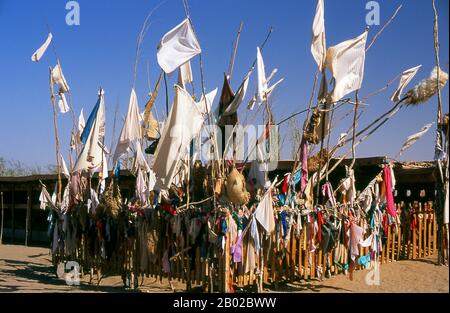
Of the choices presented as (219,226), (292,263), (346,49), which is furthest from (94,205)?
(346,49)

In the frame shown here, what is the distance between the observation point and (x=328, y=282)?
8.12 meters

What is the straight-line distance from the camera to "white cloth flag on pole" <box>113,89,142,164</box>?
26.7ft

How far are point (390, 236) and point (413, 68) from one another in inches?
146

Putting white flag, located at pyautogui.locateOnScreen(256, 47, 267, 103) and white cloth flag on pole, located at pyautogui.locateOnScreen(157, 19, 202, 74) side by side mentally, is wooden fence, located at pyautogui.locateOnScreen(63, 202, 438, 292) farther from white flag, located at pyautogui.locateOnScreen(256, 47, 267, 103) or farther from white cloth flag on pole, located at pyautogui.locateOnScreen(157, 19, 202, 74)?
white cloth flag on pole, located at pyautogui.locateOnScreen(157, 19, 202, 74)

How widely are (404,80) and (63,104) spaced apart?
7.12 m

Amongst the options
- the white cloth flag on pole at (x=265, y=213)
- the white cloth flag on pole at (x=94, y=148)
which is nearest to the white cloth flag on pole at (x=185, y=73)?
the white cloth flag on pole at (x=94, y=148)

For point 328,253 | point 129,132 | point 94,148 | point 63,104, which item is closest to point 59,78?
point 63,104

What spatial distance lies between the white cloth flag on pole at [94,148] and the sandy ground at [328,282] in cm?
218

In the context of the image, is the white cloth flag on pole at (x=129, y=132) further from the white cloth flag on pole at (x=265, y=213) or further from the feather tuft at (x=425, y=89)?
the feather tuft at (x=425, y=89)

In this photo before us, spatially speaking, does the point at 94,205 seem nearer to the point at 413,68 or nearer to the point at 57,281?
the point at 57,281

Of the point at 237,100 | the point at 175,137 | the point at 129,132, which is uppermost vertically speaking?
the point at 237,100

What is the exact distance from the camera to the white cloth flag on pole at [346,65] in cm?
717

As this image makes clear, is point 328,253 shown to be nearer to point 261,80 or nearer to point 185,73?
point 261,80

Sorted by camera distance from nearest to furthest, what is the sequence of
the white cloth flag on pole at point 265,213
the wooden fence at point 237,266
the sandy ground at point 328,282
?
the white cloth flag on pole at point 265,213
the wooden fence at point 237,266
the sandy ground at point 328,282
